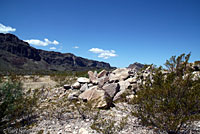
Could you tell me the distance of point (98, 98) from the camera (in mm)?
10570

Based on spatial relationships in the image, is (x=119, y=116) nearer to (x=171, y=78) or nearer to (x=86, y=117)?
(x=86, y=117)

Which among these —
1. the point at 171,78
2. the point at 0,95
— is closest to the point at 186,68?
the point at 171,78

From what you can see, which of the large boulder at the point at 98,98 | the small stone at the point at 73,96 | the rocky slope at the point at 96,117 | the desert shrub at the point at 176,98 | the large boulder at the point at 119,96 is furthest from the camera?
the small stone at the point at 73,96

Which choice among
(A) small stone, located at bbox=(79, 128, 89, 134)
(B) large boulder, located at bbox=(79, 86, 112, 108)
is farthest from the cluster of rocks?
(A) small stone, located at bbox=(79, 128, 89, 134)

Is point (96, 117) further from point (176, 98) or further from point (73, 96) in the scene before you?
point (73, 96)

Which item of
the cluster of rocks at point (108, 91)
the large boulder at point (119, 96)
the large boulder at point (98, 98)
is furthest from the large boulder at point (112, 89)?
the large boulder at point (98, 98)

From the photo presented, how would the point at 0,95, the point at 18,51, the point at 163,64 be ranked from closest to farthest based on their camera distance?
the point at 163,64, the point at 0,95, the point at 18,51

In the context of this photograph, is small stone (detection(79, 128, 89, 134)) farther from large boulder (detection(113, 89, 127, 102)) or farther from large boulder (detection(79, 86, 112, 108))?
large boulder (detection(113, 89, 127, 102))

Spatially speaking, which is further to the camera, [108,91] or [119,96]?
[108,91]

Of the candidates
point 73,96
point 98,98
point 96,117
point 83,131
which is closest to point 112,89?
point 98,98

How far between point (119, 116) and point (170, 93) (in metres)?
3.92

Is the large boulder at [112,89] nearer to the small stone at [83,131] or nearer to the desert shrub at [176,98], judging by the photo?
the small stone at [83,131]

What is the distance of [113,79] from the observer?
49.6 ft

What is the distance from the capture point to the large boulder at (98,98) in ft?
32.2
